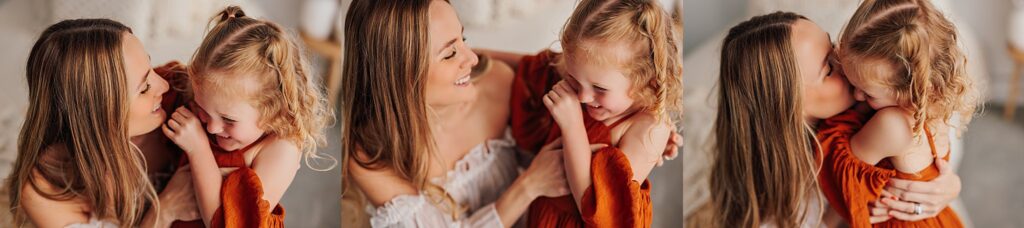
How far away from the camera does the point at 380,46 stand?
2.30 meters

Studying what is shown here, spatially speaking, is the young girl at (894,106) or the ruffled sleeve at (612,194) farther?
the ruffled sleeve at (612,194)

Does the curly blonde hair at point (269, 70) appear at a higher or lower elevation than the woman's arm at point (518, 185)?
higher

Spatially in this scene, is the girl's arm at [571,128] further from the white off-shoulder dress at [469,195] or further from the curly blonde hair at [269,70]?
the curly blonde hair at [269,70]

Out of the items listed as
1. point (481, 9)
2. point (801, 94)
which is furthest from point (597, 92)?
point (801, 94)

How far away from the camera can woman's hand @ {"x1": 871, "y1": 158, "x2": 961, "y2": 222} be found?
7.48ft

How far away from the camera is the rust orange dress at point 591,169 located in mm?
2324

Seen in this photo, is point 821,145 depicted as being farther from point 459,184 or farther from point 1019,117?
point 459,184

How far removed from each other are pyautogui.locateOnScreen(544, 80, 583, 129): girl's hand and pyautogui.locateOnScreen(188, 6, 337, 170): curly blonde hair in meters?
0.57

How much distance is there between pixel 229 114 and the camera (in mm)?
2193

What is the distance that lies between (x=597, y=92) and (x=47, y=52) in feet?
4.16

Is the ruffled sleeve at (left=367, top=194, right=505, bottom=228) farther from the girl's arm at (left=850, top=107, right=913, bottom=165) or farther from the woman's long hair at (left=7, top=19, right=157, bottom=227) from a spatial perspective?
the girl's arm at (left=850, top=107, right=913, bottom=165)

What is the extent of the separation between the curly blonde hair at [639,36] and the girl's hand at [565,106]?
0.24 ft

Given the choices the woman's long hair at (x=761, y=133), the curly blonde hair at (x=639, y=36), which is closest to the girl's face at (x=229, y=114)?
the curly blonde hair at (x=639, y=36)

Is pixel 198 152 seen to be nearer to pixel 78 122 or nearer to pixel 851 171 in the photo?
pixel 78 122
